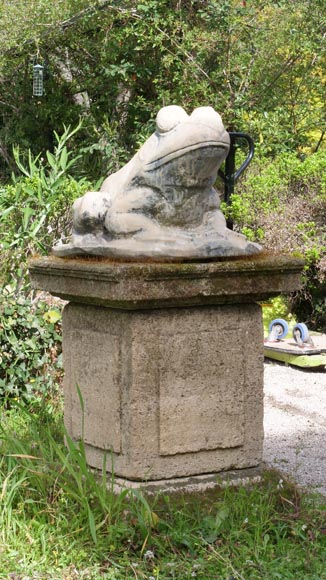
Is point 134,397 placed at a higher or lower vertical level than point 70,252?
lower

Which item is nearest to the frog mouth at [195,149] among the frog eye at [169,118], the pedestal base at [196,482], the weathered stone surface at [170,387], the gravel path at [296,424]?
the frog eye at [169,118]

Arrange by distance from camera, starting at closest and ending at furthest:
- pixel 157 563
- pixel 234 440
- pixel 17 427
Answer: pixel 157 563 < pixel 234 440 < pixel 17 427

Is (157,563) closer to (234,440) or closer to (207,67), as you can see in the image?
(234,440)

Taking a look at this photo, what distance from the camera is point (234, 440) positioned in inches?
163

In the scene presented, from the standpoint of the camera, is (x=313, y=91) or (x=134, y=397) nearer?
(x=134, y=397)

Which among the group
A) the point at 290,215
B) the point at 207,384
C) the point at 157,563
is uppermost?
the point at 290,215

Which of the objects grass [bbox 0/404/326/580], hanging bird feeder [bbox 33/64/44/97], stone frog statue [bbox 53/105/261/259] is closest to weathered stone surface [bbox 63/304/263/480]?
grass [bbox 0/404/326/580]

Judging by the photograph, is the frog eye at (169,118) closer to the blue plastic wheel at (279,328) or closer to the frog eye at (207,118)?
the frog eye at (207,118)

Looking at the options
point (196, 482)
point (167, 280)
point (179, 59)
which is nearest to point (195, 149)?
point (167, 280)

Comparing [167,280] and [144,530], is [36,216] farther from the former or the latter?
[144,530]

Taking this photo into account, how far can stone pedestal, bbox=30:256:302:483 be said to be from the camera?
3.84 meters

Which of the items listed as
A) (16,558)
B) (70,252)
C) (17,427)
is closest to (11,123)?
(17,427)

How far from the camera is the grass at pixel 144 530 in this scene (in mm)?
3500

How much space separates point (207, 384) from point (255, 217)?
203 inches
